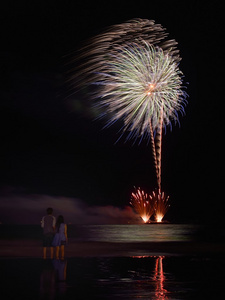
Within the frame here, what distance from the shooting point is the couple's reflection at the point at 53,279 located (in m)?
10.4

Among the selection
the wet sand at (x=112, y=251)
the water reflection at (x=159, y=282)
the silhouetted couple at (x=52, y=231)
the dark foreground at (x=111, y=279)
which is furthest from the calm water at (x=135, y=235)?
the water reflection at (x=159, y=282)

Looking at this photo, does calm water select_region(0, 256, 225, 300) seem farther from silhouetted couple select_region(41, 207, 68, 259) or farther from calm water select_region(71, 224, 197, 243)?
calm water select_region(71, 224, 197, 243)

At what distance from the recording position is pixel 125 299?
9.61 m

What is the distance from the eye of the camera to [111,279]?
1292 centimetres

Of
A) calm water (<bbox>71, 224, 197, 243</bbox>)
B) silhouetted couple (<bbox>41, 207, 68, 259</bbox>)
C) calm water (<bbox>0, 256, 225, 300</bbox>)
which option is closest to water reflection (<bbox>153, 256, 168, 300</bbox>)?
calm water (<bbox>0, 256, 225, 300</bbox>)

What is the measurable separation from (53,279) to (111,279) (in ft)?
5.25

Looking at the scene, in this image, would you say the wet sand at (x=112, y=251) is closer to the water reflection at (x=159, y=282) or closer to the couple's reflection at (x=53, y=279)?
the couple's reflection at (x=53, y=279)

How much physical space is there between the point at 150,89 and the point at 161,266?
21.9m

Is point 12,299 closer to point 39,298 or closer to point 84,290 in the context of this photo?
point 39,298

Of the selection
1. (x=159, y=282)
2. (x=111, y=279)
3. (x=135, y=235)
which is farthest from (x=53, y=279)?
(x=135, y=235)

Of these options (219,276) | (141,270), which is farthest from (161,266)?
(219,276)

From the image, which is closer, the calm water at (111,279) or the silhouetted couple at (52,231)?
the calm water at (111,279)

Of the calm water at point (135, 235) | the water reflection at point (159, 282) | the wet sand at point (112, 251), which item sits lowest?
the water reflection at point (159, 282)

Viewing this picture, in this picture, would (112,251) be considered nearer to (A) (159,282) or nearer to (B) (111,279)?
(B) (111,279)
